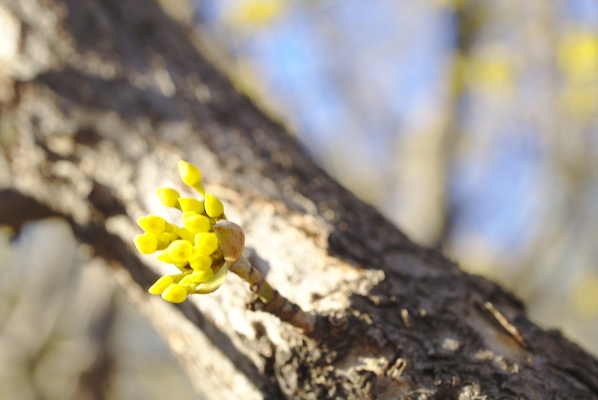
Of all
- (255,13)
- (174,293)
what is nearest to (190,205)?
(174,293)

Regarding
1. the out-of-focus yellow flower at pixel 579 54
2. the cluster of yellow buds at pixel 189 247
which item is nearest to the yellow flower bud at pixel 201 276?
the cluster of yellow buds at pixel 189 247

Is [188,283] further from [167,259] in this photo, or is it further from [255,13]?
[255,13]

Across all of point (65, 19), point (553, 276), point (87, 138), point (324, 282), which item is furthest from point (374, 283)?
point (553, 276)

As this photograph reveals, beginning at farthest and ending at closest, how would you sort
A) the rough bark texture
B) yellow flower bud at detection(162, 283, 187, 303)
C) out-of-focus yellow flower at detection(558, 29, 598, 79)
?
out-of-focus yellow flower at detection(558, 29, 598, 79)
the rough bark texture
yellow flower bud at detection(162, 283, 187, 303)

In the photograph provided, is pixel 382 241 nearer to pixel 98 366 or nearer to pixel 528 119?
pixel 98 366

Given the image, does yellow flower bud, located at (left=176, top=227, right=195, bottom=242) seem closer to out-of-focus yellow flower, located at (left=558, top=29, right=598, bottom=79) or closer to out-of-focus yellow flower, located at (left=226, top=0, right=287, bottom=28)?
out-of-focus yellow flower, located at (left=226, top=0, right=287, bottom=28)

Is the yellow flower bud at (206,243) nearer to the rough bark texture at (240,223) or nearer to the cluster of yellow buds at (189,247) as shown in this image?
the cluster of yellow buds at (189,247)

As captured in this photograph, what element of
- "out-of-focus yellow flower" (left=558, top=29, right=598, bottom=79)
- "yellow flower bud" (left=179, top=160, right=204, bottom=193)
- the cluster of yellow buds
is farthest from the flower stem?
"out-of-focus yellow flower" (left=558, top=29, right=598, bottom=79)
